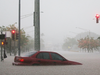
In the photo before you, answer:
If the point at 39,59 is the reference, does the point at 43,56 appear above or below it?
above

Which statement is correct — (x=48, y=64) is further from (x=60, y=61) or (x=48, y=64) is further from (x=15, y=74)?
(x=15, y=74)

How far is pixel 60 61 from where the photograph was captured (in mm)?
19500

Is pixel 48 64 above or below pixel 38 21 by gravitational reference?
below

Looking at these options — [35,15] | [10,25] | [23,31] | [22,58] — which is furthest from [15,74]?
[23,31]

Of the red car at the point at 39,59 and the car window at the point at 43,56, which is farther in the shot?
the car window at the point at 43,56

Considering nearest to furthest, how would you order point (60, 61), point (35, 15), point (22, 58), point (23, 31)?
point (22, 58), point (60, 61), point (35, 15), point (23, 31)

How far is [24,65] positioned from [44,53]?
1.74 m

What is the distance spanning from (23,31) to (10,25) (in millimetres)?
7456

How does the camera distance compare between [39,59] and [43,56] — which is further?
[43,56]

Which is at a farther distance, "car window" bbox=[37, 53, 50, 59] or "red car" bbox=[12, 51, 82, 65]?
"car window" bbox=[37, 53, 50, 59]

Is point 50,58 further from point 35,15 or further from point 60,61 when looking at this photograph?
point 35,15

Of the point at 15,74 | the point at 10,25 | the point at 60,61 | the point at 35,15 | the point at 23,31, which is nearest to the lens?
the point at 15,74

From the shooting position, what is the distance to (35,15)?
26594mm

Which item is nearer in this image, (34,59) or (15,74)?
(15,74)
